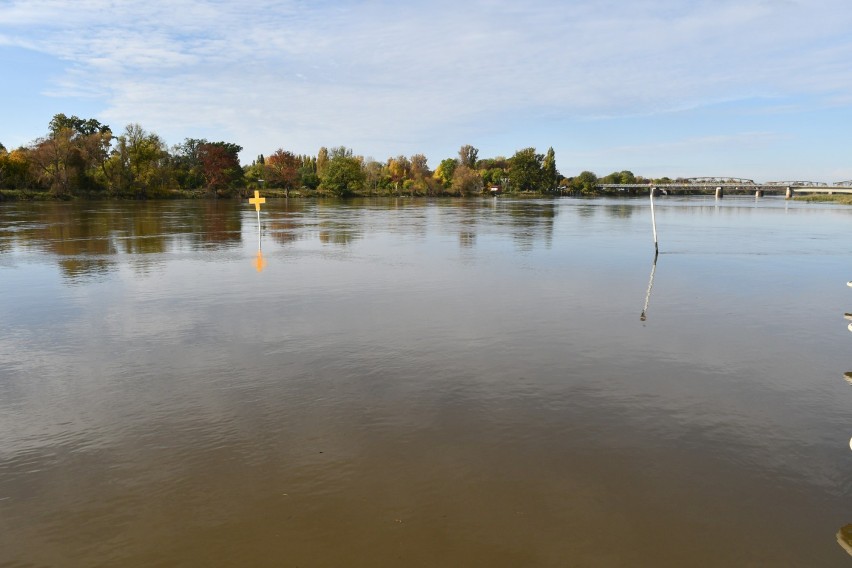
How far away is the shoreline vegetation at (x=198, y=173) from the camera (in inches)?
3300

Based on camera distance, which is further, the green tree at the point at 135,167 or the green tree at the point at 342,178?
the green tree at the point at 342,178

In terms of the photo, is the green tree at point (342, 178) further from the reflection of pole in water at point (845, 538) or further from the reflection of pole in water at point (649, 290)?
the reflection of pole in water at point (845, 538)

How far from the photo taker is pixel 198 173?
116 m

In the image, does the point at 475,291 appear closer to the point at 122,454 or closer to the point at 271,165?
the point at 122,454

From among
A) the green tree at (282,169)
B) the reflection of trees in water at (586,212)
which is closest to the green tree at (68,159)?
the green tree at (282,169)

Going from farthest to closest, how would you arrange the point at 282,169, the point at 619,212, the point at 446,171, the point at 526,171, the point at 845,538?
the point at 526,171
the point at 446,171
the point at 282,169
the point at 619,212
the point at 845,538

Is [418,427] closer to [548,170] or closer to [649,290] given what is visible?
[649,290]

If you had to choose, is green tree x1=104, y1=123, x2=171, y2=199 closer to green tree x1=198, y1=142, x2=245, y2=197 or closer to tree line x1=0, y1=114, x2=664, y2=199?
tree line x1=0, y1=114, x2=664, y2=199

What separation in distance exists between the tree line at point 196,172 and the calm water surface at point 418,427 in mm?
83037

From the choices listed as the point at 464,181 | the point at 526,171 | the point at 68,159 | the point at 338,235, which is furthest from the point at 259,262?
the point at 526,171

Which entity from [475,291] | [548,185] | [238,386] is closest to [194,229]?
[475,291]

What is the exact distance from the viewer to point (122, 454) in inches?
260

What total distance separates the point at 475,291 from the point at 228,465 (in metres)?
11.6

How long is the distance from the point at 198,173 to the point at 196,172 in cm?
47
